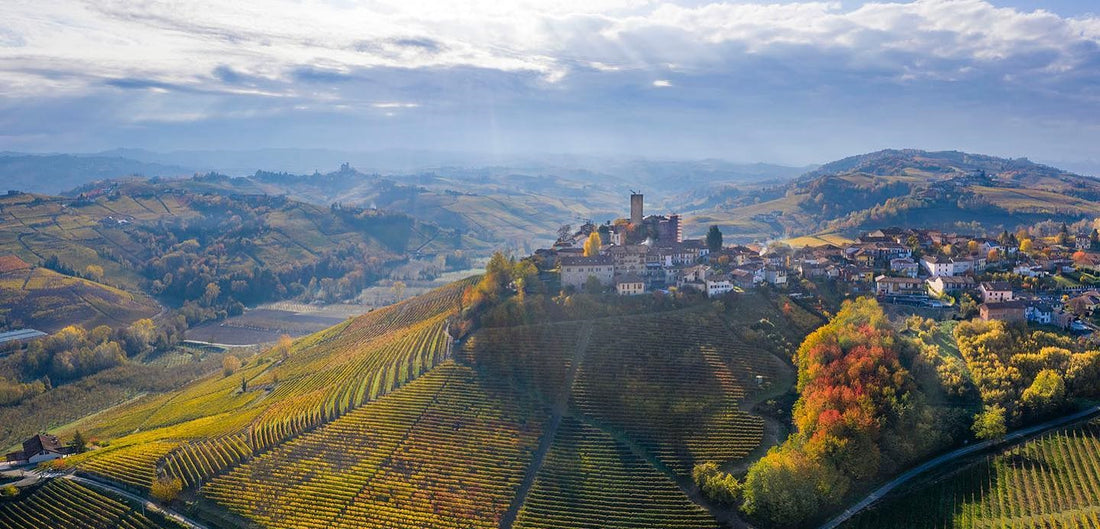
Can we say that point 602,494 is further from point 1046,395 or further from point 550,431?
point 1046,395

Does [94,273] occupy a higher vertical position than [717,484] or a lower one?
higher

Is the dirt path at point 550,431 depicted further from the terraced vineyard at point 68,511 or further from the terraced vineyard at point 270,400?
the terraced vineyard at point 68,511

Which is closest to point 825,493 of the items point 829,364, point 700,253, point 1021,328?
point 829,364

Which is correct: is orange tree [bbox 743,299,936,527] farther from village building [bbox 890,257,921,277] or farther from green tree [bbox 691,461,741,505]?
village building [bbox 890,257,921,277]

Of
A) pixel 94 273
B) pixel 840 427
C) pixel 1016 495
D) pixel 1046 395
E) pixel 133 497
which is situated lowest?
pixel 133 497

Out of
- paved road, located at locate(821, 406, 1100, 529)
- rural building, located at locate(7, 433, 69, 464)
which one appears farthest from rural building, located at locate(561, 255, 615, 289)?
rural building, located at locate(7, 433, 69, 464)

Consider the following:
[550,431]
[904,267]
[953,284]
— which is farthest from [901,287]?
[550,431]

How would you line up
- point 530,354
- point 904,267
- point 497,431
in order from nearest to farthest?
point 497,431 < point 530,354 < point 904,267

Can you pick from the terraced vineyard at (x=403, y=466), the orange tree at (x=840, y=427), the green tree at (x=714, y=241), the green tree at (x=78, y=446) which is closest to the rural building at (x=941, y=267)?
the orange tree at (x=840, y=427)
